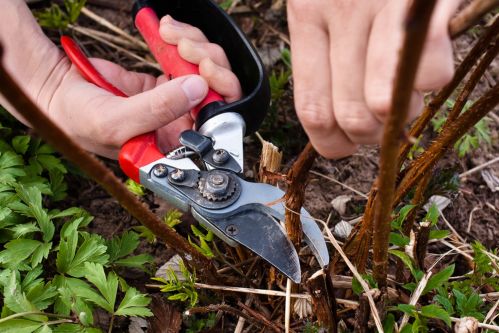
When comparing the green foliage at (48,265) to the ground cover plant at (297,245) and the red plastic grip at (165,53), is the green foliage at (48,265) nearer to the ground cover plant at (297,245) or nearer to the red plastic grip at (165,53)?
the ground cover plant at (297,245)

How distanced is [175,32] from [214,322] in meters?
1.11

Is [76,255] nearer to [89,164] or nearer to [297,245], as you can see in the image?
[297,245]

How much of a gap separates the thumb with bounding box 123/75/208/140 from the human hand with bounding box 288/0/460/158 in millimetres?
639

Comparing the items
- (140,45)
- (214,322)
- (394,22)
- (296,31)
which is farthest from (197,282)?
(140,45)

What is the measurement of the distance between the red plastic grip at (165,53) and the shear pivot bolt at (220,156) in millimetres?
277

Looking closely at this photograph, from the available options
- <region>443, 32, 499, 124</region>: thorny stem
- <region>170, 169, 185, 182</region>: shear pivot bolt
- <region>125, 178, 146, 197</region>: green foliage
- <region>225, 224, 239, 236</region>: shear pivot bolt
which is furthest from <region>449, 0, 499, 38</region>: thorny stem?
<region>125, 178, 146, 197</region>: green foliage

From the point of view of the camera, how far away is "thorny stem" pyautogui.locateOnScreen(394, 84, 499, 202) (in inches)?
50.4

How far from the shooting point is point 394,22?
1.15 m

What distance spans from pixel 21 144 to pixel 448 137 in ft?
4.98

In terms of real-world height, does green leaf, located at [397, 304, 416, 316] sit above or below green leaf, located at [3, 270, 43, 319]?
above

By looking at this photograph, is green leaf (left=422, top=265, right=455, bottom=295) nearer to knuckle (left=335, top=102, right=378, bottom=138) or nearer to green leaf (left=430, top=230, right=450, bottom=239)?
green leaf (left=430, top=230, right=450, bottom=239)

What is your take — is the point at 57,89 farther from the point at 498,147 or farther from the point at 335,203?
the point at 498,147

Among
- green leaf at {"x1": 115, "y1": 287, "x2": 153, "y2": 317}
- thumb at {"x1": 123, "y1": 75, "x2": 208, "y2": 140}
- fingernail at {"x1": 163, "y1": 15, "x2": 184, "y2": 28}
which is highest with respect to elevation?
fingernail at {"x1": 163, "y1": 15, "x2": 184, "y2": 28}

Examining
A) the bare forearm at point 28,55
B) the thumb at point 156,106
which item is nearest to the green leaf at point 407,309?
the thumb at point 156,106
